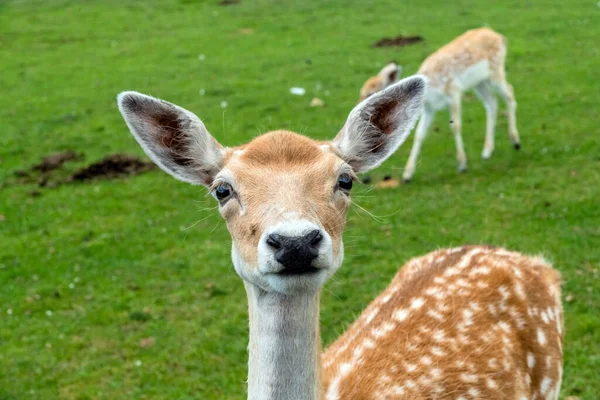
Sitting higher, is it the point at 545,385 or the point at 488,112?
the point at 545,385

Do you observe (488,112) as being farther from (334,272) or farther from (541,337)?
(334,272)

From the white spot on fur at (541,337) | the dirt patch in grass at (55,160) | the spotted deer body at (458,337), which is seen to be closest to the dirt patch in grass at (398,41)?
the dirt patch in grass at (55,160)

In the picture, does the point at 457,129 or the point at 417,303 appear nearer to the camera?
the point at 417,303

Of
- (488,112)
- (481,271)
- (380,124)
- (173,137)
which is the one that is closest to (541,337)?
(481,271)

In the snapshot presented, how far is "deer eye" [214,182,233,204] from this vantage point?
2944mm

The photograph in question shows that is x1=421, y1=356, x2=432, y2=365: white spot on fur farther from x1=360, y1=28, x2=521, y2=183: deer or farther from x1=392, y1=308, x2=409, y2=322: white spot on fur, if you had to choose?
x1=360, y1=28, x2=521, y2=183: deer

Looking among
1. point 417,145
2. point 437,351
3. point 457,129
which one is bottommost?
point 417,145

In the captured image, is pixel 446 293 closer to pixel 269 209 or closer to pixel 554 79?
pixel 269 209

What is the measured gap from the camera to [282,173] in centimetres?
285

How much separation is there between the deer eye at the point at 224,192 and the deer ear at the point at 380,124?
61cm

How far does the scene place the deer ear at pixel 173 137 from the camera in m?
3.16

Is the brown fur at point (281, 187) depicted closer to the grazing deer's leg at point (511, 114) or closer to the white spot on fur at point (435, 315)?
the white spot on fur at point (435, 315)

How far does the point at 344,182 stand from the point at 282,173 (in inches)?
11.8

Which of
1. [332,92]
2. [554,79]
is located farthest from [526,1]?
[332,92]
